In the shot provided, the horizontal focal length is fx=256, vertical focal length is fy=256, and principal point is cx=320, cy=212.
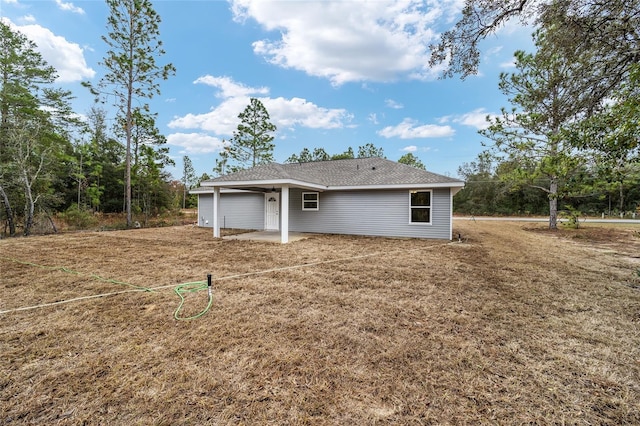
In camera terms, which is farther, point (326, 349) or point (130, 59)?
point (130, 59)

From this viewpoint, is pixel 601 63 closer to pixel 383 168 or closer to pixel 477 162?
→ pixel 383 168

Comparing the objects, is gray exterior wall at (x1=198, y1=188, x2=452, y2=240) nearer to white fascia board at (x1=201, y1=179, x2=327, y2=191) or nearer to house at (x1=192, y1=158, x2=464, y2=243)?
house at (x1=192, y1=158, x2=464, y2=243)

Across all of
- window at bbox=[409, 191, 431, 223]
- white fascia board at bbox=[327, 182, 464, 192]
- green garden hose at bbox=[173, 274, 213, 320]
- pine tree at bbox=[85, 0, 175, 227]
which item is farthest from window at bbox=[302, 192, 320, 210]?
pine tree at bbox=[85, 0, 175, 227]

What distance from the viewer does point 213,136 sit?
25.3m

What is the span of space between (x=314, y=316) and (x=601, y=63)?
20.3 feet

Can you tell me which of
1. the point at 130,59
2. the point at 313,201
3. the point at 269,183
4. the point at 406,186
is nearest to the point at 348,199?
the point at 313,201

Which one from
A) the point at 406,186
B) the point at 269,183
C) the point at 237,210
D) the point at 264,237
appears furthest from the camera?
the point at 237,210

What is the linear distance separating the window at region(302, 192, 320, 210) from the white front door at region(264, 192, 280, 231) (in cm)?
160

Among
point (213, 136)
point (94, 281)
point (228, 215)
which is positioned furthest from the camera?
point (213, 136)

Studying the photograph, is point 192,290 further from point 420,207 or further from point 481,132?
point 481,132

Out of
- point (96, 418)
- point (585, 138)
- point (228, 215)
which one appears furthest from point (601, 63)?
point (228, 215)

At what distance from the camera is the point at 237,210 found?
14477 millimetres

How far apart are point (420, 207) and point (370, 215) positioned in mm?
2070

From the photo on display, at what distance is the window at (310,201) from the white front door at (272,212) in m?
1.60
